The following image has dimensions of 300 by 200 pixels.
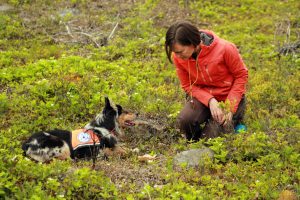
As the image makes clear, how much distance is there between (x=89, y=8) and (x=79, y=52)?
3.59 metres

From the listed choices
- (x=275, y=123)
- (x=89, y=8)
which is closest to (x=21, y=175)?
(x=275, y=123)

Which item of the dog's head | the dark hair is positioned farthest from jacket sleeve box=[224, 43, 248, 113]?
the dog's head

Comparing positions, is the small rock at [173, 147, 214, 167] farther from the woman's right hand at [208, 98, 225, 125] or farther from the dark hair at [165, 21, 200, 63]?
the dark hair at [165, 21, 200, 63]

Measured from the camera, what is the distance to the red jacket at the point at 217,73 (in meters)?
6.52

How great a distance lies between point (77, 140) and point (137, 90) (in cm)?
276

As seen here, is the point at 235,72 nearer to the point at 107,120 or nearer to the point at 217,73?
the point at 217,73

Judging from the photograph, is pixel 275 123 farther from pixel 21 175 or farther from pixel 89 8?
pixel 89 8

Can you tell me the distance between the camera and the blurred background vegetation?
16.9 feet

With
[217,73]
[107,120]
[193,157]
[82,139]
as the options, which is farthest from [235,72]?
[82,139]

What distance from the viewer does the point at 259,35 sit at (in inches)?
497

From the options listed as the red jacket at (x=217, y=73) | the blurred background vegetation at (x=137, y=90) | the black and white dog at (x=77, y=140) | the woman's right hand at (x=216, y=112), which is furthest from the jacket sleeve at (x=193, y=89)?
the black and white dog at (x=77, y=140)

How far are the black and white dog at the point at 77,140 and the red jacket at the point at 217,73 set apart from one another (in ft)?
4.30

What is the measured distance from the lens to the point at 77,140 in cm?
643

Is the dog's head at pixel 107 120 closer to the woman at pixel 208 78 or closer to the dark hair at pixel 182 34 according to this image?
the woman at pixel 208 78
